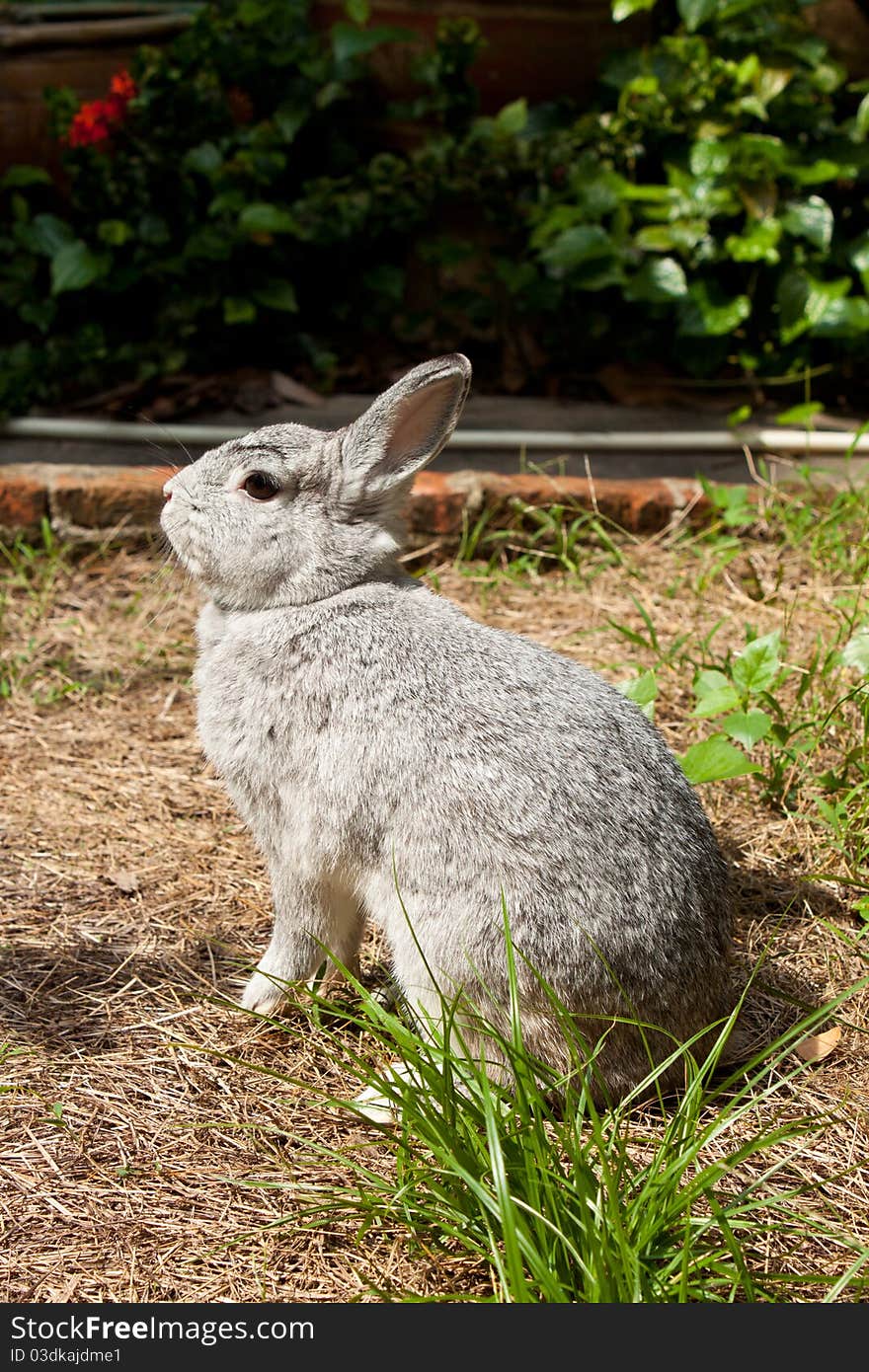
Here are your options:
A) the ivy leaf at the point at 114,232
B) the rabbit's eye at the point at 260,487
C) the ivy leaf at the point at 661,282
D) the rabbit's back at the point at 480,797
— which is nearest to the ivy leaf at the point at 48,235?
the ivy leaf at the point at 114,232

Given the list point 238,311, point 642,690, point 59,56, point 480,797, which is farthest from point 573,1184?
point 59,56

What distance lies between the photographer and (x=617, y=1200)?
89.1 inches

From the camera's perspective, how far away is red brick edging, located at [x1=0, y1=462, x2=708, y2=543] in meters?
5.37

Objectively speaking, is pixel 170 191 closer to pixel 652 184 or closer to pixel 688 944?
pixel 652 184

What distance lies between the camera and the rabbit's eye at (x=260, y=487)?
3.22m

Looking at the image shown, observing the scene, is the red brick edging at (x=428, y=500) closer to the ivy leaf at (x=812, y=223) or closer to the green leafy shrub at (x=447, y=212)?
the green leafy shrub at (x=447, y=212)

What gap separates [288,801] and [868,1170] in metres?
1.49

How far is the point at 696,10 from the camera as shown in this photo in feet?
19.4

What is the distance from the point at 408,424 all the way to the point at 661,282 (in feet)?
10.9

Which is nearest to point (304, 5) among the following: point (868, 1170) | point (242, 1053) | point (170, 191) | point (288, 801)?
point (170, 191)

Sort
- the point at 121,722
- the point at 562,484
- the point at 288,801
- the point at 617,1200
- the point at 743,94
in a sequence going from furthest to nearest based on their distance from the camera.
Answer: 1. the point at 743,94
2. the point at 562,484
3. the point at 121,722
4. the point at 288,801
5. the point at 617,1200

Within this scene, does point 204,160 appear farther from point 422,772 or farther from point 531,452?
point 422,772

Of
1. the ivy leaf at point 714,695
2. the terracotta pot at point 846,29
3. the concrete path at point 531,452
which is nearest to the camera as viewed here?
the ivy leaf at point 714,695

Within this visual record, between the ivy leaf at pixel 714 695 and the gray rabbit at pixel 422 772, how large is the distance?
648 millimetres
